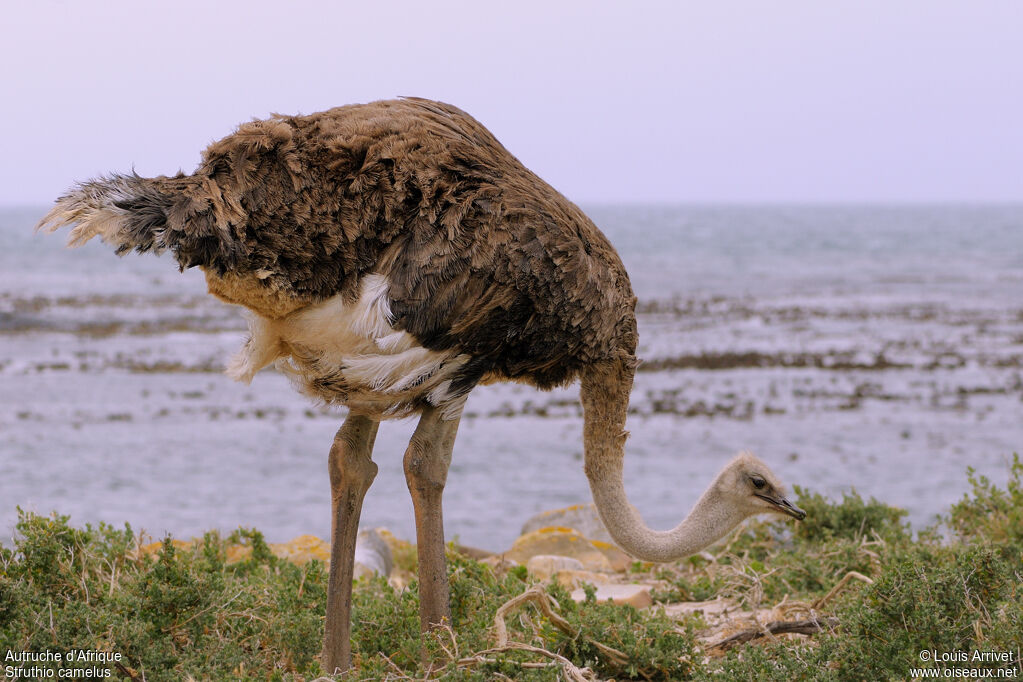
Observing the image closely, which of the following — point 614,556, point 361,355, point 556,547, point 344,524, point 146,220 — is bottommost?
point 614,556

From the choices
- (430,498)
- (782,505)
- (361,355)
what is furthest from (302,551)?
(782,505)

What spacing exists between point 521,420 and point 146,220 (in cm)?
1072

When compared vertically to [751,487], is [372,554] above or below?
below

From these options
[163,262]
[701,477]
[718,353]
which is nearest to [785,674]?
[701,477]

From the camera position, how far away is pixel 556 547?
7895 mm

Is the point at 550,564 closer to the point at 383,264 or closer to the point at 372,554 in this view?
the point at 372,554

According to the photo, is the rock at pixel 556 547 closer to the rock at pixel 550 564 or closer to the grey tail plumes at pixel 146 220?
the rock at pixel 550 564

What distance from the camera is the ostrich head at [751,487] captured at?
5.14 meters

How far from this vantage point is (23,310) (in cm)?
2572

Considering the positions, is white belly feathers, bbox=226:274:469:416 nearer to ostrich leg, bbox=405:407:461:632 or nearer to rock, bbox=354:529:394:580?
ostrich leg, bbox=405:407:461:632

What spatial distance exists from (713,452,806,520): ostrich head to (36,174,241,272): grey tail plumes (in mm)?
2462

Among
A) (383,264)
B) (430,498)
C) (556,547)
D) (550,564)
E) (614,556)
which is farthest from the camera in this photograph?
(614,556)

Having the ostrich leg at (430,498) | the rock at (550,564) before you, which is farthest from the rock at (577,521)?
the ostrich leg at (430,498)

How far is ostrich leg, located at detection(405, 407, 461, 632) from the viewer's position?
4594mm
